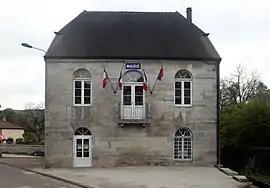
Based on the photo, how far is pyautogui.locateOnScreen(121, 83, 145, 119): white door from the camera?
38000mm

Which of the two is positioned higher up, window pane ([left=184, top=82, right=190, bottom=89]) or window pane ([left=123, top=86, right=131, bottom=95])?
window pane ([left=184, top=82, right=190, bottom=89])

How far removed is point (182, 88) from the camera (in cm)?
3850

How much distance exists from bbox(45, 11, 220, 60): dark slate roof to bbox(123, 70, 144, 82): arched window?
3.37 feet

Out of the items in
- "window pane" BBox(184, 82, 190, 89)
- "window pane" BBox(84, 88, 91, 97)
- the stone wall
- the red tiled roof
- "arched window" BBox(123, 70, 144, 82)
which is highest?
"arched window" BBox(123, 70, 144, 82)

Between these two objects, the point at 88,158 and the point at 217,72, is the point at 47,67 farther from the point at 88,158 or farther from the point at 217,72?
the point at 217,72

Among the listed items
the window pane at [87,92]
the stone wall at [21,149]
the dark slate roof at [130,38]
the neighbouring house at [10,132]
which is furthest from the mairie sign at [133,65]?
the neighbouring house at [10,132]

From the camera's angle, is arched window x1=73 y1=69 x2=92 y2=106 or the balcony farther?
arched window x1=73 y1=69 x2=92 y2=106

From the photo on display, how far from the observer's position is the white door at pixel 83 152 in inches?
1494

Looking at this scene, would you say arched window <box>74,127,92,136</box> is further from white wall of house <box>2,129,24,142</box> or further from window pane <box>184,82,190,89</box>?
white wall of house <box>2,129,24,142</box>

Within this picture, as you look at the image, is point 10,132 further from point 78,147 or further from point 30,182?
point 30,182

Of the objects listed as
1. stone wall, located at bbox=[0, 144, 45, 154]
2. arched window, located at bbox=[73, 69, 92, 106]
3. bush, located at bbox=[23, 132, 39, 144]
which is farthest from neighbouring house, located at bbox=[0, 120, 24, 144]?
arched window, located at bbox=[73, 69, 92, 106]

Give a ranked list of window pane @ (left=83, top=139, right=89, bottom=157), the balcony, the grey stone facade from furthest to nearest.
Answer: window pane @ (left=83, top=139, right=89, bottom=157) < the grey stone facade < the balcony

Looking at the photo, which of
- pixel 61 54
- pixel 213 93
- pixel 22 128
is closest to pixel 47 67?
pixel 61 54

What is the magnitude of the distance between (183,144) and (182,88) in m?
3.65
